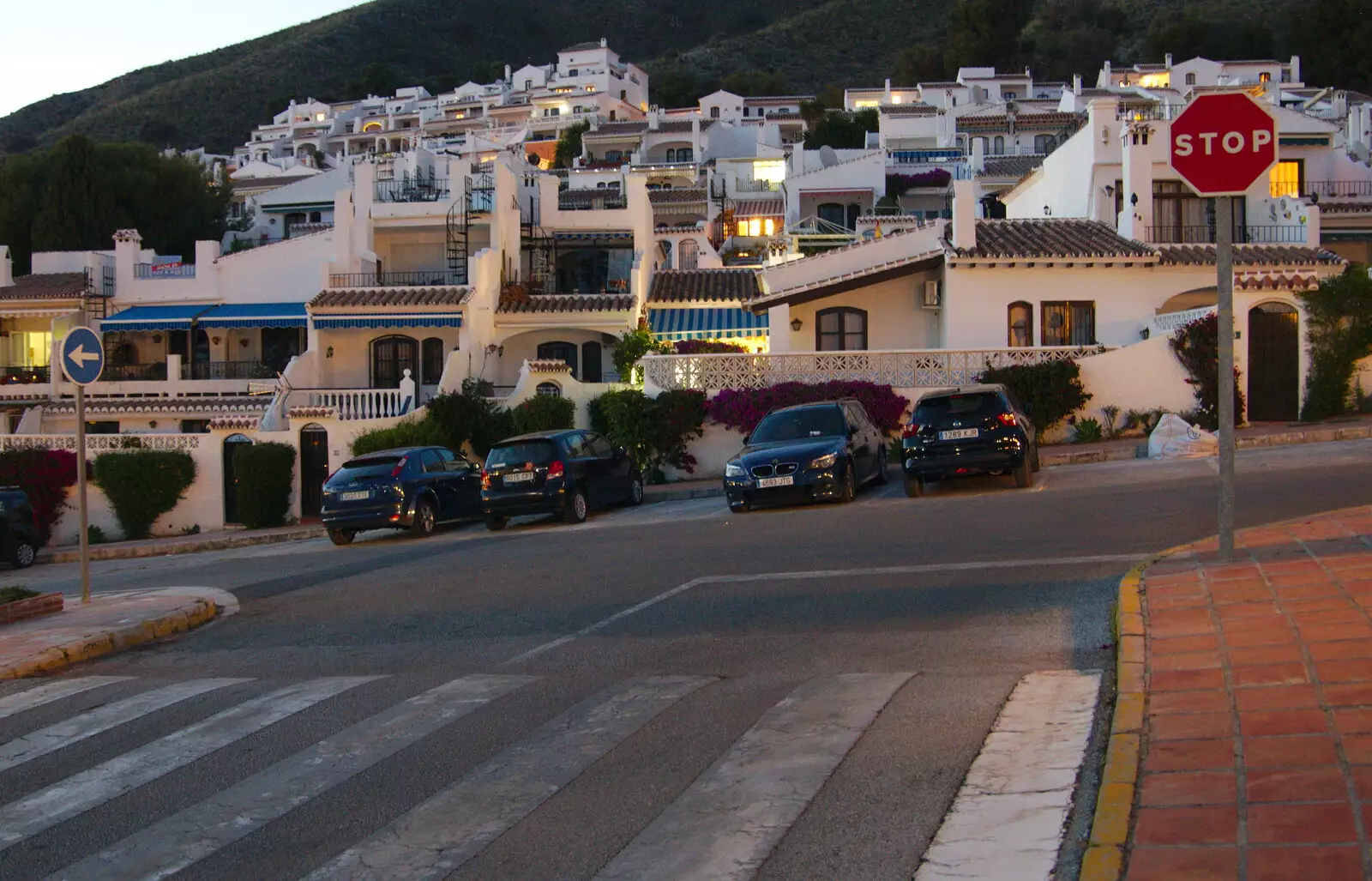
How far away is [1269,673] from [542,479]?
16.5 meters

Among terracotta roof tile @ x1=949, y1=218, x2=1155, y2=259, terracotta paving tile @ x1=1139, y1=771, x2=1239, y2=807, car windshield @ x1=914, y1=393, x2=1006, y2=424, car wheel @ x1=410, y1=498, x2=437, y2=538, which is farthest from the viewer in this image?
terracotta roof tile @ x1=949, y1=218, x2=1155, y2=259

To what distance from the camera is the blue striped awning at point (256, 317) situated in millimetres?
45375

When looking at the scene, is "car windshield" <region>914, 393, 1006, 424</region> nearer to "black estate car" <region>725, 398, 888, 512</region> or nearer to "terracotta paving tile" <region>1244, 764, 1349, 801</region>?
"black estate car" <region>725, 398, 888, 512</region>

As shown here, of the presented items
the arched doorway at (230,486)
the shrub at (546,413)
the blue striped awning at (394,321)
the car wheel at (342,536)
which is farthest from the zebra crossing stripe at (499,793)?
the blue striped awning at (394,321)

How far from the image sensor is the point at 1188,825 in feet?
18.7

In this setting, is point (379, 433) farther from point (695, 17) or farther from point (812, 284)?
point (695, 17)

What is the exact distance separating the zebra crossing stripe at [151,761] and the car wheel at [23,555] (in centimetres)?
2006

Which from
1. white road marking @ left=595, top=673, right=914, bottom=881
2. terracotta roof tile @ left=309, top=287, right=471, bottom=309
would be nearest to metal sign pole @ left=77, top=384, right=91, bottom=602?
white road marking @ left=595, top=673, right=914, bottom=881

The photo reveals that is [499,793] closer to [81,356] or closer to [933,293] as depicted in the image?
[81,356]

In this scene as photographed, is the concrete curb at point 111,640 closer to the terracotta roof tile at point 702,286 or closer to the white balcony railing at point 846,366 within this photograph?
the white balcony railing at point 846,366

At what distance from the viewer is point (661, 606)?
12.9 meters

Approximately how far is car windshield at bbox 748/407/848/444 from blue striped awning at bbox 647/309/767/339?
67.0 ft

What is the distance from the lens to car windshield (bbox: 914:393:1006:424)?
2092cm

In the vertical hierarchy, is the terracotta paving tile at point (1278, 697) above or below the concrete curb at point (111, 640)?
above
